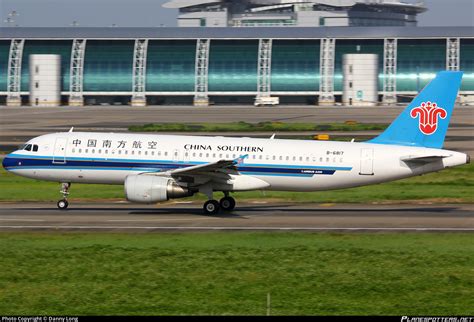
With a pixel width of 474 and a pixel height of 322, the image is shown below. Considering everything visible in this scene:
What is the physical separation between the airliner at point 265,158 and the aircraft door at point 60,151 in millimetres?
51

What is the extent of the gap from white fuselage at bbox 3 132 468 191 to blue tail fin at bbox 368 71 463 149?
827 millimetres

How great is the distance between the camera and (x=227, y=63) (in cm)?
18688

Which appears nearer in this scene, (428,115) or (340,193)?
(428,115)

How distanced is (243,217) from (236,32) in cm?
14854

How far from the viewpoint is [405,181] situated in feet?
197

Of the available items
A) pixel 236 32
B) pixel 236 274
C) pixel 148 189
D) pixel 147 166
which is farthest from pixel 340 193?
pixel 236 32

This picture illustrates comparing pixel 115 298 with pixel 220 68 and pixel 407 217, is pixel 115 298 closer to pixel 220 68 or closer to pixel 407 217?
pixel 407 217

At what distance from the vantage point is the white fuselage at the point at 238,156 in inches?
1735

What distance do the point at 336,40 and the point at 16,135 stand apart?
339ft

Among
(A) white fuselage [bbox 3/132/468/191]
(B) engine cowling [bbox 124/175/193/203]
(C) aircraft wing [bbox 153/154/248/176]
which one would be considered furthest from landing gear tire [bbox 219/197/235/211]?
(B) engine cowling [bbox 124/175/193/203]

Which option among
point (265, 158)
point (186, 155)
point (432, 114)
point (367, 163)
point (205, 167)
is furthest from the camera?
point (186, 155)

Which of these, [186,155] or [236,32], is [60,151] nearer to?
[186,155]

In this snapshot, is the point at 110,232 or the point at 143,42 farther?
the point at 143,42

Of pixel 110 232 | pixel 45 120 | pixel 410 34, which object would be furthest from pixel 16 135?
pixel 410 34
